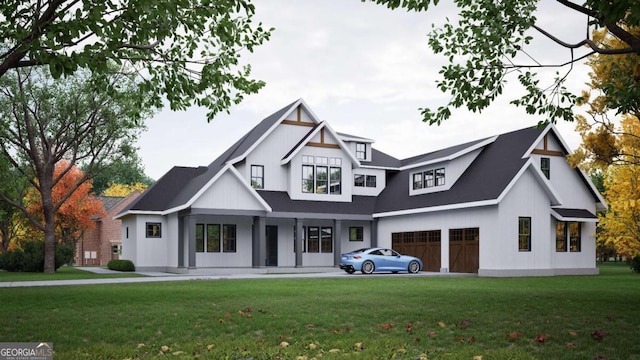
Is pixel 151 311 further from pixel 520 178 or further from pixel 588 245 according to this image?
pixel 588 245

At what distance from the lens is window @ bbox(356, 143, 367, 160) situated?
4100cm

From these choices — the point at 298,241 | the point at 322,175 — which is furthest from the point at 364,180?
the point at 298,241

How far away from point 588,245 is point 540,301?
21.3 m

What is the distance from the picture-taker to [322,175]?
125 ft

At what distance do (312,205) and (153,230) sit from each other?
8917 millimetres

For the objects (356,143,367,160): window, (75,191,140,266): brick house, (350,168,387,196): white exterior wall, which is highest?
(356,143,367,160): window

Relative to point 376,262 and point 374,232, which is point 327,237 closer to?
point 374,232

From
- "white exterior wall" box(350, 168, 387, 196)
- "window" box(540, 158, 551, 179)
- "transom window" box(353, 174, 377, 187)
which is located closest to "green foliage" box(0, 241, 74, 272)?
"white exterior wall" box(350, 168, 387, 196)

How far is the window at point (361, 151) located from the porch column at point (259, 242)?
30.8 feet

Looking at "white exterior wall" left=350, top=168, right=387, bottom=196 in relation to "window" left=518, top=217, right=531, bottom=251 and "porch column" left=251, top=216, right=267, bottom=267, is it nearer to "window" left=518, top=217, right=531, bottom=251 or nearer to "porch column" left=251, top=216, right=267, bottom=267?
"porch column" left=251, top=216, right=267, bottom=267

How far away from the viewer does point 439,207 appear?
32.5 m

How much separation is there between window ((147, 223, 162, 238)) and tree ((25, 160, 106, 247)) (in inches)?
677

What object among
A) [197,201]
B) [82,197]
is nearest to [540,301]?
[197,201]

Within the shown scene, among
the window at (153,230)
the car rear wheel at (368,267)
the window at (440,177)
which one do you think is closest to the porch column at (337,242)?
the car rear wheel at (368,267)
